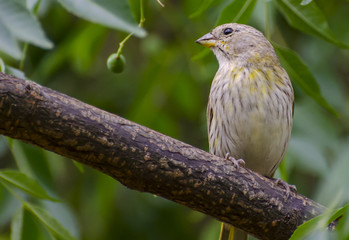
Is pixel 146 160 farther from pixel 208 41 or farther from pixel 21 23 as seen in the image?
pixel 208 41

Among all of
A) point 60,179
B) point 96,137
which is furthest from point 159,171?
point 60,179

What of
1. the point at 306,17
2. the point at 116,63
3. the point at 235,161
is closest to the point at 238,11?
the point at 306,17

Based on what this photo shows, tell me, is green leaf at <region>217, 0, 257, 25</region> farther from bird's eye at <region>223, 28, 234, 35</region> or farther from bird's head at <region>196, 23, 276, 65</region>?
bird's eye at <region>223, 28, 234, 35</region>

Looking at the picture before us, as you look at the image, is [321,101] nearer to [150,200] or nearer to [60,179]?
[150,200]

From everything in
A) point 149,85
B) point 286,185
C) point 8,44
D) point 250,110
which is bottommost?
point 149,85

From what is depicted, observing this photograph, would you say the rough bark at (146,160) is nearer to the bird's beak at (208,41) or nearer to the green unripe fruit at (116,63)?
the green unripe fruit at (116,63)

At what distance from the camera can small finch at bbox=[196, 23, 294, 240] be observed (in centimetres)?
301

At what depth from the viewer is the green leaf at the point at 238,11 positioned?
2361mm

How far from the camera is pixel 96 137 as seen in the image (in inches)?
83.2

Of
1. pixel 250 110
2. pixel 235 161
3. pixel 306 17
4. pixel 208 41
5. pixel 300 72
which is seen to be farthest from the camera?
pixel 208 41

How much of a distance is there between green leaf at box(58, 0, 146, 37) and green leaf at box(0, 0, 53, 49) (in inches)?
6.8

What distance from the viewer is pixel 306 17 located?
2287 mm

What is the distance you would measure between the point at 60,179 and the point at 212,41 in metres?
2.29

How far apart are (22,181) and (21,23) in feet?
1.87
